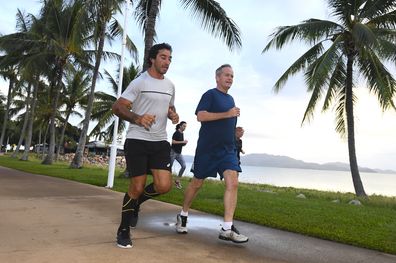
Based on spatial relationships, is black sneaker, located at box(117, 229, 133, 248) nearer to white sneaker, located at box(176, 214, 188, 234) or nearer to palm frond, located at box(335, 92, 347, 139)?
white sneaker, located at box(176, 214, 188, 234)

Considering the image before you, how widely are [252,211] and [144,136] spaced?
3.31 meters

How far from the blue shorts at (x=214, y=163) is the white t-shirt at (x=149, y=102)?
64 cm

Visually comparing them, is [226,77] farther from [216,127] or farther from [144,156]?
[144,156]

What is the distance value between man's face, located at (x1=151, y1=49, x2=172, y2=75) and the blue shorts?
111 centimetres

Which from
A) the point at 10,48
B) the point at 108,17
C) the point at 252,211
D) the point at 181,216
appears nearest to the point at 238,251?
the point at 181,216

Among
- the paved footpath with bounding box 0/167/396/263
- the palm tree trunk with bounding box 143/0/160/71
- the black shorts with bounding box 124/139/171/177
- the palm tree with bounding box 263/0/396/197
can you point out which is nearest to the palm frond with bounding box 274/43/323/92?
the palm tree with bounding box 263/0/396/197

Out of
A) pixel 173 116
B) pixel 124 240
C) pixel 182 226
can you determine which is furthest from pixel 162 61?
pixel 182 226

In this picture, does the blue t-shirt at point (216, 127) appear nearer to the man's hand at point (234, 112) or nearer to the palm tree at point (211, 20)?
the man's hand at point (234, 112)

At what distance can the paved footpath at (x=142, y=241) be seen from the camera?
3.68 meters

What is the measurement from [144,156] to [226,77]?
4.48 feet

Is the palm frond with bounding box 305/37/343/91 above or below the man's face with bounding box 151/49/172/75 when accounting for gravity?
above

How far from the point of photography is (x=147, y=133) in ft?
13.6

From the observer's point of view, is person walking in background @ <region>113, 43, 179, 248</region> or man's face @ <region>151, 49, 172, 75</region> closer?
person walking in background @ <region>113, 43, 179, 248</region>

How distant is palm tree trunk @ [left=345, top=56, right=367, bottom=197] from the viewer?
15.0m
